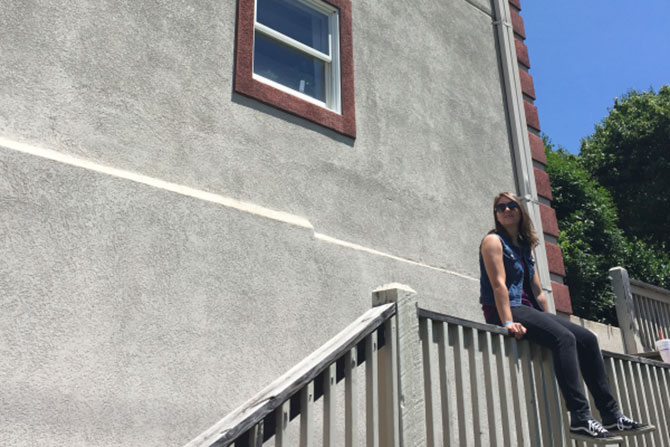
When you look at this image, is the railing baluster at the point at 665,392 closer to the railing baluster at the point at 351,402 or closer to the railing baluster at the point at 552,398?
the railing baluster at the point at 552,398

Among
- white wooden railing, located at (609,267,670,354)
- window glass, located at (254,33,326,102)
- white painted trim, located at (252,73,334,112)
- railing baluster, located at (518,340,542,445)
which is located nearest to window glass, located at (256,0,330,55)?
window glass, located at (254,33,326,102)

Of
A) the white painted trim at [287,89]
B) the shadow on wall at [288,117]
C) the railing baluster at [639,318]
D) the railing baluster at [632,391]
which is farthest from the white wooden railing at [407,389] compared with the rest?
the railing baluster at [639,318]

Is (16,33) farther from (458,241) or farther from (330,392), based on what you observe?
(458,241)

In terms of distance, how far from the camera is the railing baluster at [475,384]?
3352 mm

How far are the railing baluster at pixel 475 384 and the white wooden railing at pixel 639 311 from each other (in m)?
5.36

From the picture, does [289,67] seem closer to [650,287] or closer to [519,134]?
[519,134]

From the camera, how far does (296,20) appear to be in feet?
20.6

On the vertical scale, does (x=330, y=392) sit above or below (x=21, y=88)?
below

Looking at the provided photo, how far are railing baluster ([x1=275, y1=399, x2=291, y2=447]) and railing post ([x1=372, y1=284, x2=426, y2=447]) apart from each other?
0.63 m

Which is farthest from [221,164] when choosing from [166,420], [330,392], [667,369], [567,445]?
[667,369]

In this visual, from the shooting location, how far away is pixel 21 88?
416 centimetres

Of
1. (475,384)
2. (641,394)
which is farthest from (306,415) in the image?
(641,394)

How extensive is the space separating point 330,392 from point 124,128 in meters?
2.68

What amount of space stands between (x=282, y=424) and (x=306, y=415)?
13 centimetres
